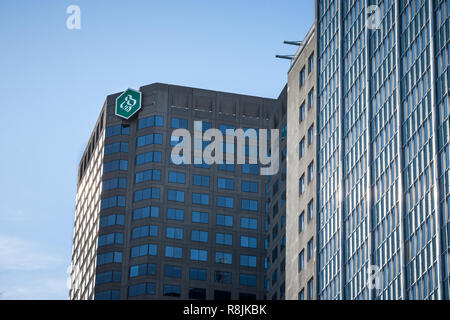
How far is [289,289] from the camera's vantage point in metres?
114

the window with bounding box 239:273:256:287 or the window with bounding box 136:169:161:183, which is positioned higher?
the window with bounding box 136:169:161:183

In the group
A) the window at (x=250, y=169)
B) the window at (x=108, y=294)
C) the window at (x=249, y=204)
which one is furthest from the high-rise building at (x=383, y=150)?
the window at (x=108, y=294)

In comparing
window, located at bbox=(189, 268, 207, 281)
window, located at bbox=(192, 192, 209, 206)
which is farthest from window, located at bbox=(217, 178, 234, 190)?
window, located at bbox=(189, 268, 207, 281)

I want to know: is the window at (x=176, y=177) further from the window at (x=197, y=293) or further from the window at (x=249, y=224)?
the window at (x=197, y=293)

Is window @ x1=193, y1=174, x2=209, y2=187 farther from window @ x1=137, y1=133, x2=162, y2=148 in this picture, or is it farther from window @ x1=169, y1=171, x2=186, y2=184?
window @ x1=137, y1=133, x2=162, y2=148

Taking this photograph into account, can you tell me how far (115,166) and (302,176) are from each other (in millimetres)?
81335

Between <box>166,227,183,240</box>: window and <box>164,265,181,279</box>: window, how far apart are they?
561 centimetres

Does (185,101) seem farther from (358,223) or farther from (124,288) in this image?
(358,223)

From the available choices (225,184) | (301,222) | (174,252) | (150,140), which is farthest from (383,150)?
(150,140)

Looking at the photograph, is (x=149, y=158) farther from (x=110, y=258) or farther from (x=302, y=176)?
(x=302, y=176)

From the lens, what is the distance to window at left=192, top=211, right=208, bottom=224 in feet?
614

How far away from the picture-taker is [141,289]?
7072 inches
